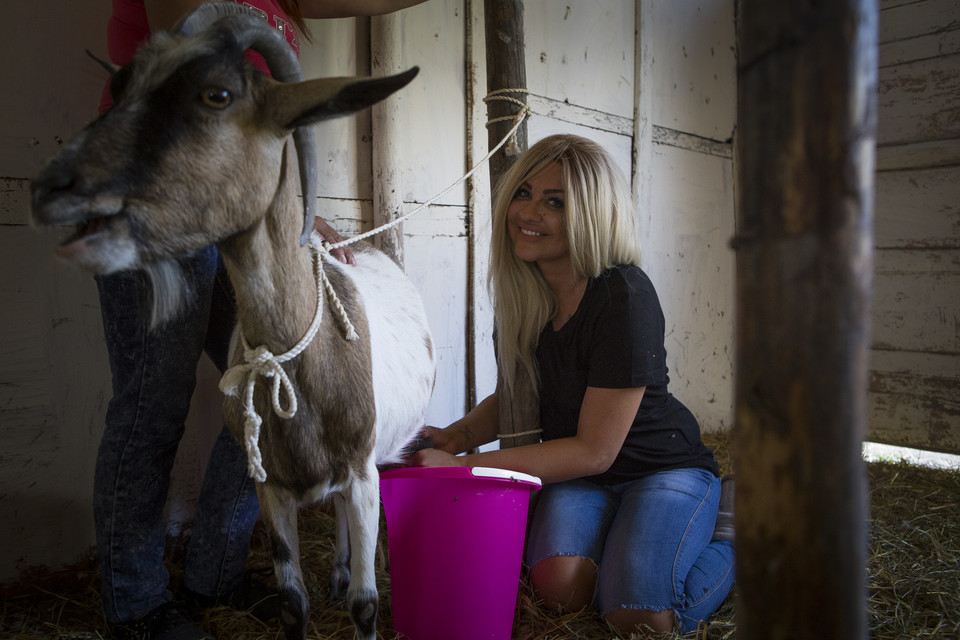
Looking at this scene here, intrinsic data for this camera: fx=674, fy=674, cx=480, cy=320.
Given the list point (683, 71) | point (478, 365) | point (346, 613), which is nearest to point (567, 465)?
point (346, 613)

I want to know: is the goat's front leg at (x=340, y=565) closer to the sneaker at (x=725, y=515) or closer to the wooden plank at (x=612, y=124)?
the sneaker at (x=725, y=515)

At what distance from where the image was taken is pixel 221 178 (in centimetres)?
140

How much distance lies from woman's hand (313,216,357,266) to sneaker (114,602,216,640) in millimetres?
1220

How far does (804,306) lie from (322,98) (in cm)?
101

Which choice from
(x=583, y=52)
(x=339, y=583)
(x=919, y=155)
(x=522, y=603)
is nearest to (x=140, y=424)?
(x=339, y=583)

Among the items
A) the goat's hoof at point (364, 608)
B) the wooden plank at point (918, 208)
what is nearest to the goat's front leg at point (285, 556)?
the goat's hoof at point (364, 608)

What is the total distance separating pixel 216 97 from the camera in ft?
4.55

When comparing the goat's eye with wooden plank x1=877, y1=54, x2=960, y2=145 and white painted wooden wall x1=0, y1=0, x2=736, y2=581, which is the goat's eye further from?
wooden plank x1=877, y1=54, x2=960, y2=145

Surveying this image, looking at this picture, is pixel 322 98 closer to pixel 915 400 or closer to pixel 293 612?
pixel 293 612

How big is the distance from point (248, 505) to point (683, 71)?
4.20m

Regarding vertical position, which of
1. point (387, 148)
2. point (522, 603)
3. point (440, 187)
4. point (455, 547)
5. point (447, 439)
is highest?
point (387, 148)

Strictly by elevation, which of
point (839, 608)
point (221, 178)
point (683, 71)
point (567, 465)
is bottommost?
point (567, 465)

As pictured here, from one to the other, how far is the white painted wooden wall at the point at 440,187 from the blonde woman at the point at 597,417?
99 cm

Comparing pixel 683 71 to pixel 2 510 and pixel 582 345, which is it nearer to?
pixel 582 345
